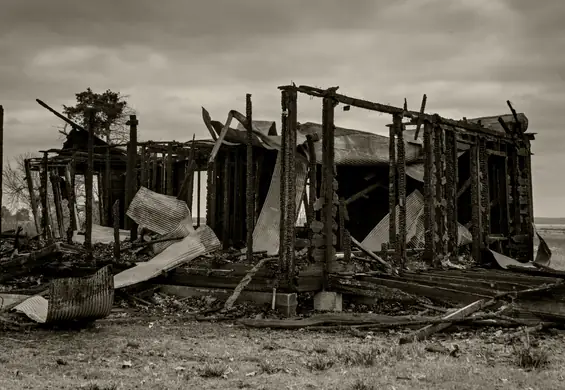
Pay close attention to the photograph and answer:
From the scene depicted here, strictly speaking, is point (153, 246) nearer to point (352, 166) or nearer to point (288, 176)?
point (288, 176)

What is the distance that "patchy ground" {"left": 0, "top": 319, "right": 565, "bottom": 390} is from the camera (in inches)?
211

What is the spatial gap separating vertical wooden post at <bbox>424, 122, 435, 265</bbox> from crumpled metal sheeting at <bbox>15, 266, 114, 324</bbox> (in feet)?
20.4

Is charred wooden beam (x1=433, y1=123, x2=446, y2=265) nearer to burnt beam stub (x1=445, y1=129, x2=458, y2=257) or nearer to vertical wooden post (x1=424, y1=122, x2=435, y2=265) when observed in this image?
vertical wooden post (x1=424, y1=122, x2=435, y2=265)

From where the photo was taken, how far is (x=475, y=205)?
43.8 feet

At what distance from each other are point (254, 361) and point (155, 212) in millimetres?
5771

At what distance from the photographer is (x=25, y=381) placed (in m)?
5.43

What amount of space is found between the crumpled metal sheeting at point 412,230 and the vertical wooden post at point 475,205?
35 centimetres

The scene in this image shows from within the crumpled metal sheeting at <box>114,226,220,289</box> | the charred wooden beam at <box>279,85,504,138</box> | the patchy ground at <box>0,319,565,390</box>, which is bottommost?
the patchy ground at <box>0,319,565,390</box>

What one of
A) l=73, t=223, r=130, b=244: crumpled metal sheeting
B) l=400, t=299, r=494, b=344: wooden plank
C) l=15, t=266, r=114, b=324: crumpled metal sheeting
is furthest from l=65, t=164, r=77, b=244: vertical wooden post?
l=400, t=299, r=494, b=344: wooden plank

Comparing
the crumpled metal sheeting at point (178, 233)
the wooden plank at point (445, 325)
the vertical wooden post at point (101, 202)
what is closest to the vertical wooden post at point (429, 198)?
the wooden plank at point (445, 325)

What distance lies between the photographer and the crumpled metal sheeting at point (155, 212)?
37.6ft

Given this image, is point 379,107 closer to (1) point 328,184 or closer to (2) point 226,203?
(1) point 328,184

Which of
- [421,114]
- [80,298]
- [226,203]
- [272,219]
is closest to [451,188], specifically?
[421,114]

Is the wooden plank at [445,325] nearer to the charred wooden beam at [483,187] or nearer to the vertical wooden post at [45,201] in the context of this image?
the charred wooden beam at [483,187]
